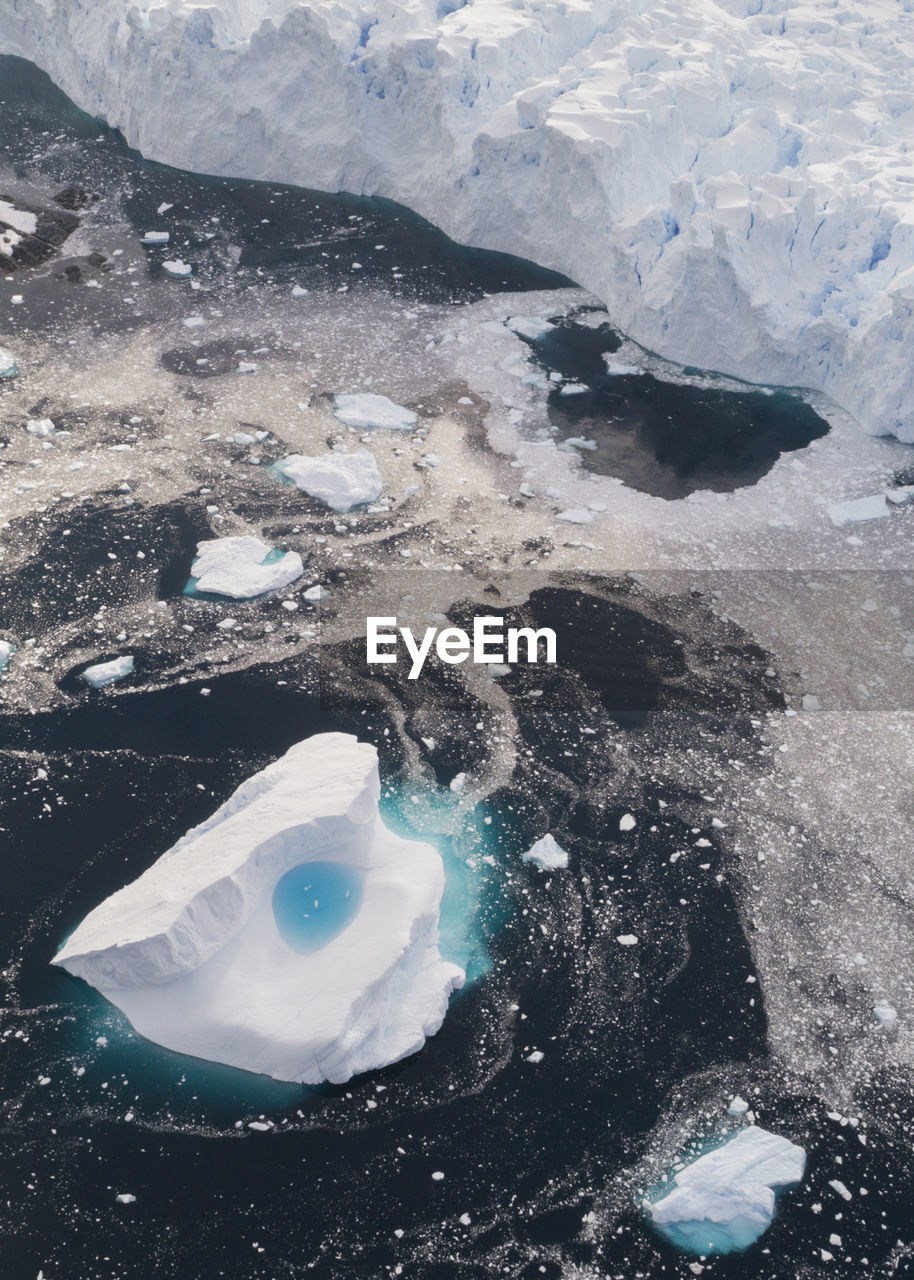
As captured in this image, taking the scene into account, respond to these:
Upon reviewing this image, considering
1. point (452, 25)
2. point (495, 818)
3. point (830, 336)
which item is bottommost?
point (495, 818)

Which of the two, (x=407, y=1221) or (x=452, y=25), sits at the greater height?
(x=452, y=25)

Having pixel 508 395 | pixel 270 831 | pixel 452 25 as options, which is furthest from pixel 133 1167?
pixel 452 25

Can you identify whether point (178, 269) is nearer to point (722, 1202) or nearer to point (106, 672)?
point (106, 672)

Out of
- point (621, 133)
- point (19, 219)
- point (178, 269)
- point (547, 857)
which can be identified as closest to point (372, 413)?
point (178, 269)

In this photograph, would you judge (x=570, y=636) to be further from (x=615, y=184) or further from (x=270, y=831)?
(x=615, y=184)

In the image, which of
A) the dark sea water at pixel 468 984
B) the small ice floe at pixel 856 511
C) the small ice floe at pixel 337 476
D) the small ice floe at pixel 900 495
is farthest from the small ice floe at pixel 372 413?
the small ice floe at pixel 900 495

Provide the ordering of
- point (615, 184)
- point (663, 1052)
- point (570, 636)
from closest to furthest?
point (663, 1052), point (570, 636), point (615, 184)

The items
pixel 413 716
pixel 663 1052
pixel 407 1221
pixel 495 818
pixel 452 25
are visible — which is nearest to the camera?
pixel 407 1221

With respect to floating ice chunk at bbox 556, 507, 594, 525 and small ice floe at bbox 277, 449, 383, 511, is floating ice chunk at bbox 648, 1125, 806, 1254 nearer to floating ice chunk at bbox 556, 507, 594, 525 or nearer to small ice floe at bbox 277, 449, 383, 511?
floating ice chunk at bbox 556, 507, 594, 525
